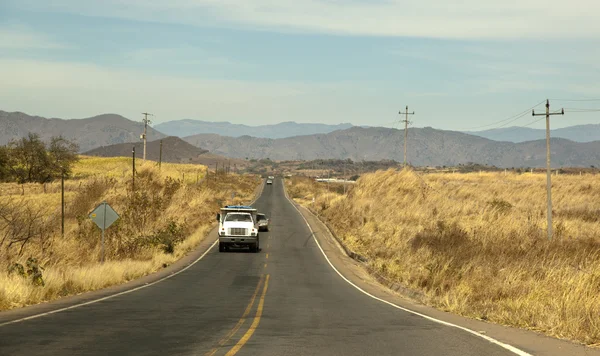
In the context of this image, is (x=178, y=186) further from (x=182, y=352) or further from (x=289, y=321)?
(x=182, y=352)

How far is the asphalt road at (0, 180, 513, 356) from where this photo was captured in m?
10.1

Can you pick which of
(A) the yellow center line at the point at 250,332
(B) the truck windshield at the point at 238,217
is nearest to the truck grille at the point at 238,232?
(B) the truck windshield at the point at 238,217

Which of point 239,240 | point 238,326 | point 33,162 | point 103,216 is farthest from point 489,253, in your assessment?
point 33,162

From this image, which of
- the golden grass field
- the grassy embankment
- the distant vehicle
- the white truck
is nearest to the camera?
the golden grass field

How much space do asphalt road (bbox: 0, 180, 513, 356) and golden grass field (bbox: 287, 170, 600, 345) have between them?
208 cm

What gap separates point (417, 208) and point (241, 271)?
104ft

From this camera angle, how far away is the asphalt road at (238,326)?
33.2ft

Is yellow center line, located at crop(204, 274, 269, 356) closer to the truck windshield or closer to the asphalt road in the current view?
the asphalt road

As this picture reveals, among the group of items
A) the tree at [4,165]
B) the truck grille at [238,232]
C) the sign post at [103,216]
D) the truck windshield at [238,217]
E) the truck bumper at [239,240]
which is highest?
the tree at [4,165]

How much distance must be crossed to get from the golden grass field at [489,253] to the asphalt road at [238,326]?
6.82 feet

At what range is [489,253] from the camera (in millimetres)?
25562

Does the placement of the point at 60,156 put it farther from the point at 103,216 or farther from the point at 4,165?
the point at 103,216

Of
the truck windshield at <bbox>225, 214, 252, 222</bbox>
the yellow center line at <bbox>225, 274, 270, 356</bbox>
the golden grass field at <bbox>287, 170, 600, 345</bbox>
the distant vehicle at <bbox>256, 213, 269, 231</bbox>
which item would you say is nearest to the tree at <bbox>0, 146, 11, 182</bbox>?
the golden grass field at <bbox>287, 170, 600, 345</bbox>

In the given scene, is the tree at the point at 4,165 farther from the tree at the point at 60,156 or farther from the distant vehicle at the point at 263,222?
the distant vehicle at the point at 263,222
